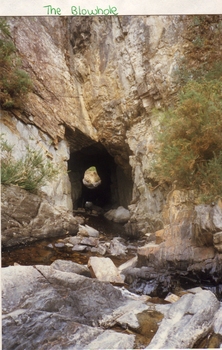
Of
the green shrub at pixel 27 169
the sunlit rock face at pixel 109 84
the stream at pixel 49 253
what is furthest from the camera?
the sunlit rock face at pixel 109 84

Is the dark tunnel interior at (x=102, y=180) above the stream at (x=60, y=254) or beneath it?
above

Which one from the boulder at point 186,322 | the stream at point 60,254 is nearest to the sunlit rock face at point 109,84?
the stream at point 60,254

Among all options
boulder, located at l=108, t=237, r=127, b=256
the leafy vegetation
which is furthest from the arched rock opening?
the leafy vegetation

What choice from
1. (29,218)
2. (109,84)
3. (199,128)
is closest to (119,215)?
(29,218)

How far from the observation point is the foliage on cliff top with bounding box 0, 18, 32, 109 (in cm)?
294

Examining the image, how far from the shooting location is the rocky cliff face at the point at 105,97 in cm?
320

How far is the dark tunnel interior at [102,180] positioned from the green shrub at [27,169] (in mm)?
725

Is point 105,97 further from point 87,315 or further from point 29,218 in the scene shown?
point 87,315

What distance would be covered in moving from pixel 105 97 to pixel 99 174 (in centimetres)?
185

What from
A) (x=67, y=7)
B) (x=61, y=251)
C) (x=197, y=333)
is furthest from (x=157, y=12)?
(x=197, y=333)

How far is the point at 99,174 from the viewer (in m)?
6.20

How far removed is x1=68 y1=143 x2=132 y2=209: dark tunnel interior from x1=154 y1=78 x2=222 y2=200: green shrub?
1157 millimetres

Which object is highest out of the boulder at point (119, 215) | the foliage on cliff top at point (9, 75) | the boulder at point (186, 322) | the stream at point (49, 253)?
the foliage on cliff top at point (9, 75)

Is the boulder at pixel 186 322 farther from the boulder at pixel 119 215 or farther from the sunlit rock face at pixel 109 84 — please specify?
the boulder at pixel 119 215
